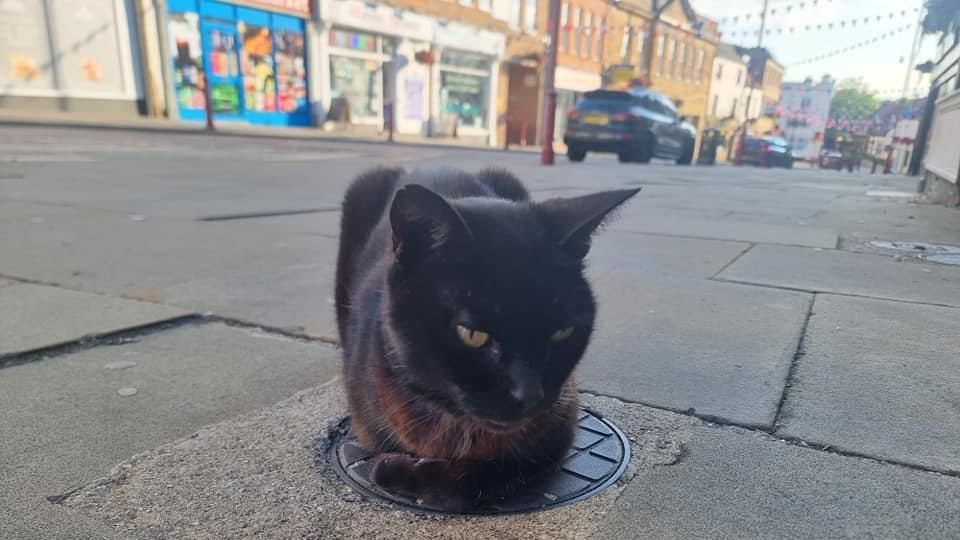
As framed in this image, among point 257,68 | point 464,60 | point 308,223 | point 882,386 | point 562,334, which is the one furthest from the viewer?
point 464,60

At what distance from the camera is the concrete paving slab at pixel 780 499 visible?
1.26 meters

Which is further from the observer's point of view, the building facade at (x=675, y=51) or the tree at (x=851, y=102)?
the tree at (x=851, y=102)

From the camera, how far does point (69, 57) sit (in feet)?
51.0

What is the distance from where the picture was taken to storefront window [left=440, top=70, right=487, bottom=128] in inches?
1022

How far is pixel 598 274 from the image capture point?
3.44 metres

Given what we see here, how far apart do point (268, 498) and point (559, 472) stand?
69cm

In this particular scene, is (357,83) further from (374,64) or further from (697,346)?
(697,346)

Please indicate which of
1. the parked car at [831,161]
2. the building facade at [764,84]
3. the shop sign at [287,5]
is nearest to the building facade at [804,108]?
the building facade at [764,84]

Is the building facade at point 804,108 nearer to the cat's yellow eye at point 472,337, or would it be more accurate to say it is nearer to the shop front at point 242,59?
the shop front at point 242,59

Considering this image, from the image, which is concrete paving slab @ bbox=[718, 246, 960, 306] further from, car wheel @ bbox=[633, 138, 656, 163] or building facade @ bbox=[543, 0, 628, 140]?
building facade @ bbox=[543, 0, 628, 140]

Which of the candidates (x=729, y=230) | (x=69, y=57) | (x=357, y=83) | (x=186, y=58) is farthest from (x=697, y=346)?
(x=357, y=83)

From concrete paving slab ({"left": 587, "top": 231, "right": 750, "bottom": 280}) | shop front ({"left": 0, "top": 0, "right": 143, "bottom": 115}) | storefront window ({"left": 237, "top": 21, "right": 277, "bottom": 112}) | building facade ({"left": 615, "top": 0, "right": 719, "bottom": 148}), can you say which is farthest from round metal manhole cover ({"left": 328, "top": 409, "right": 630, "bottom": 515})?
building facade ({"left": 615, "top": 0, "right": 719, "bottom": 148})

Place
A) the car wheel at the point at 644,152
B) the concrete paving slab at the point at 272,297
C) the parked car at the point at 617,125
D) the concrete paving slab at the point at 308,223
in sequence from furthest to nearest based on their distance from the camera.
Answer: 1. the car wheel at the point at 644,152
2. the parked car at the point at 617,125
3. the concrete paving slab at the point at 308,223
4. the concrete paving slab at the point at 272,297

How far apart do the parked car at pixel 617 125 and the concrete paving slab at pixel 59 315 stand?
42.4ft
